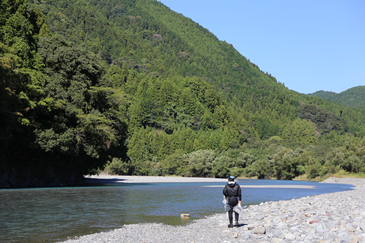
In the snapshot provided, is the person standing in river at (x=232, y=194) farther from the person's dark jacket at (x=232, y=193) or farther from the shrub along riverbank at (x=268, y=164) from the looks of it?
the shrub along riverbank at (x=268, y=164)

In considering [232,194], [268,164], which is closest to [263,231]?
[232,194]

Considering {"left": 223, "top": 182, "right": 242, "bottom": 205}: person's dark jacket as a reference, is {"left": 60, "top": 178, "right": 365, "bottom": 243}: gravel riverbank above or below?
below

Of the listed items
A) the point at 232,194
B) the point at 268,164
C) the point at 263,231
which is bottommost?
the point at 268,164

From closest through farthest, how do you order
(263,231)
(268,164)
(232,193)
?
(263,231) → (232,193) → (268,164)

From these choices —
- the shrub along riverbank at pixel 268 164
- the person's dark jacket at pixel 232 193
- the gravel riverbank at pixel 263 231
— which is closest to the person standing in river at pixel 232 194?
the person's dark jacket at pixel 232 193

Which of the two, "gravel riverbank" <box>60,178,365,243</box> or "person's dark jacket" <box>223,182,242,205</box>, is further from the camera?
"person's dark jacket" <box>223,182,242,205</box>

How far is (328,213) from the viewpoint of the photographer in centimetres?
1478

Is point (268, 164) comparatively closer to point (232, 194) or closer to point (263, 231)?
point (232, 194)

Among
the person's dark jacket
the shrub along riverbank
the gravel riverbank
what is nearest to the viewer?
the gravel riverbank

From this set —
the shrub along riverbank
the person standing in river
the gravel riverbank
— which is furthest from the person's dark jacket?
the shrub along riverbank

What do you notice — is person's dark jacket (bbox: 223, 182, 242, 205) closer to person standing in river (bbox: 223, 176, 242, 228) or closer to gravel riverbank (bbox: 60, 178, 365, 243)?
person standing in river (bbox: 223, 176, 242, 228)

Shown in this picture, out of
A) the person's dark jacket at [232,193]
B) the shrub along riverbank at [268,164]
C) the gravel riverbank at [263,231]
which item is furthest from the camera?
the shrub along riverbank at [268,164]

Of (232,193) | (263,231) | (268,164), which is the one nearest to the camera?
(263,231)

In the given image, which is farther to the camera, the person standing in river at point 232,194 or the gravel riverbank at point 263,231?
the person standing in river at point 232,194
